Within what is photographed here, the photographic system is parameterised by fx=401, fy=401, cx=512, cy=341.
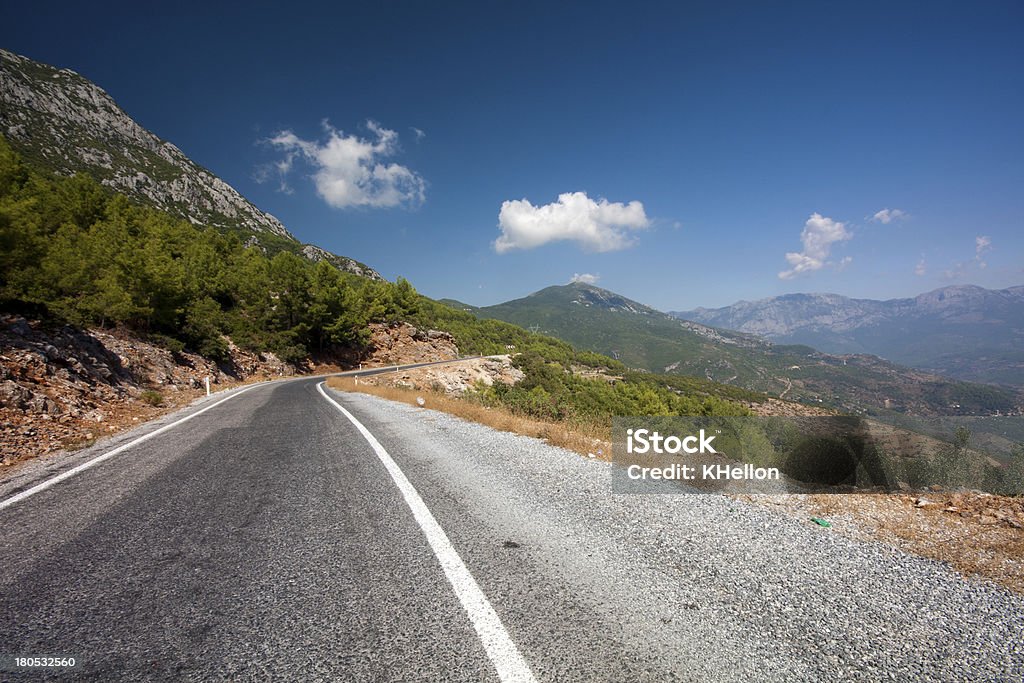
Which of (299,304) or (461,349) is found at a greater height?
(299,304)

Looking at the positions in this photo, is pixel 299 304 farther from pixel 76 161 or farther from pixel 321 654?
pixel 76 161

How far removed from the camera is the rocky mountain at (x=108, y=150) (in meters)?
84.7

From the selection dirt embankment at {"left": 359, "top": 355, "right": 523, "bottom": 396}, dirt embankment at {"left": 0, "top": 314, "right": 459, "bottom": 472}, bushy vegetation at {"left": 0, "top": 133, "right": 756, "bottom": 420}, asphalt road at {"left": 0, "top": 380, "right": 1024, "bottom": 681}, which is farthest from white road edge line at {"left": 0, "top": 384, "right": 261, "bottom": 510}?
dirt embankment at {"left": 359, "top": 355, "right": 523, "bottom": 396}

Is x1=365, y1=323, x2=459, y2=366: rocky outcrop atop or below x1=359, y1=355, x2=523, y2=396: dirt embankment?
atop

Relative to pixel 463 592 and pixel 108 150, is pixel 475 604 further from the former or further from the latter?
pixel 108 150

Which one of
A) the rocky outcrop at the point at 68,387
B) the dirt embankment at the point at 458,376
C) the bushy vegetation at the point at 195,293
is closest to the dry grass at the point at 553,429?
the bushy vegetation at the point at 195,293

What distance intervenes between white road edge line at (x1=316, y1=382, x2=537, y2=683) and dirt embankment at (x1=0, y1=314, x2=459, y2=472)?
25.3ft

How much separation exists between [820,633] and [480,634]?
1.93m

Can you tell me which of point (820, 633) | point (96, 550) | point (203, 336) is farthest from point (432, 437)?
point (203, 336)

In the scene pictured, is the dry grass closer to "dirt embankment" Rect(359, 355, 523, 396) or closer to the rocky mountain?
"dirt embankment" Rect(359, 355, 523, 396)

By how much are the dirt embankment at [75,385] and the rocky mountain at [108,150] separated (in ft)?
297

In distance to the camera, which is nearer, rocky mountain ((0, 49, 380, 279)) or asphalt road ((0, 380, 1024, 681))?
asphalt road ((0, 380, 1024, 681))

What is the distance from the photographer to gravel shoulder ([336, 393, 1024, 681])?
204 cm

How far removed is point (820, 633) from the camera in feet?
7.48
